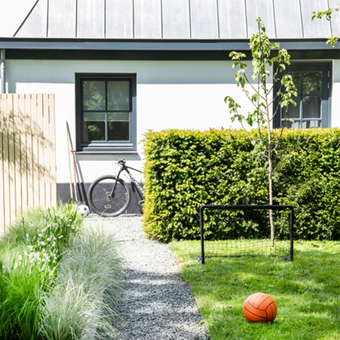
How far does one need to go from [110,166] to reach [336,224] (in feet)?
16.0

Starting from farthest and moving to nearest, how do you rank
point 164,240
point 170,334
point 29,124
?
point 164,240 → point 29,124 → point 170,334

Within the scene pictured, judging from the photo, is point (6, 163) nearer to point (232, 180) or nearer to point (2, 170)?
point (2, 170)

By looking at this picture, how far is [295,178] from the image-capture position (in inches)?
294

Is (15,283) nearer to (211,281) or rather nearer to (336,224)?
(211,281)

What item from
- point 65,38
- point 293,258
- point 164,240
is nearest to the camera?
point 293,258

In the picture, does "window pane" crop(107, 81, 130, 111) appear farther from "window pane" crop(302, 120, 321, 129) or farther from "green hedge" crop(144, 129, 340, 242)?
"window pane" crop(302, 120, 321, 129)

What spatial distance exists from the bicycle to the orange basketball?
→ 6086 mm

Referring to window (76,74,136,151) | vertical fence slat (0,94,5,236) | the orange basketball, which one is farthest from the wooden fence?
the orange basketball

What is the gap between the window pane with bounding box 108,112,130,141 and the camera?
10352mm

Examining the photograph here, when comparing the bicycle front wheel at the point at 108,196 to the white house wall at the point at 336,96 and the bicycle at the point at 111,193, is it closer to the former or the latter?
the bicycle at the point at 111,193

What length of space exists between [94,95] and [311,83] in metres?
4.94

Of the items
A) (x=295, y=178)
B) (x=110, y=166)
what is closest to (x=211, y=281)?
(x=295, y=178)

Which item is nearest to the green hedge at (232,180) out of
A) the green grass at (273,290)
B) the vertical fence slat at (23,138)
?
the green grass at (273,290)

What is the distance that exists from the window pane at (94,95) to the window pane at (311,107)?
4.60 meters
